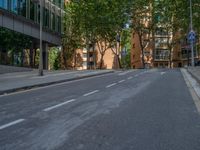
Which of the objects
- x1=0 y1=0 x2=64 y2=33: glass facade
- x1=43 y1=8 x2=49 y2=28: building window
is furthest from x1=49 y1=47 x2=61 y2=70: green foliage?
x1=43 y1=8 x2=49 y2=28: building window

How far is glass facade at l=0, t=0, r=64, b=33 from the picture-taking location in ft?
140

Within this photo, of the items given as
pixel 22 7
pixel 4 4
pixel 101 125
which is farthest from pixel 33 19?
pixel 101 125

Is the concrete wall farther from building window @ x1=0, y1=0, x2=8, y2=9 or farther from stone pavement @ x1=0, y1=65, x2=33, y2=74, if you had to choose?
stone pavement @ x1=0, y1=65, x2=33, y2=74

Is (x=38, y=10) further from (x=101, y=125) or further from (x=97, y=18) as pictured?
(x=101, y=125)

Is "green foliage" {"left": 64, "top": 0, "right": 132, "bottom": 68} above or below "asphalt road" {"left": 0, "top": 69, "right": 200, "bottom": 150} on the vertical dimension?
above

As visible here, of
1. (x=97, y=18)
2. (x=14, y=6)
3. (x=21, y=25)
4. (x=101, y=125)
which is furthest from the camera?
(x=97, y=18)

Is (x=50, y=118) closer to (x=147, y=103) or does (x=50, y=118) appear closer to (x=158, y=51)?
(x=147, y=103)

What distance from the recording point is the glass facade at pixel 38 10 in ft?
140

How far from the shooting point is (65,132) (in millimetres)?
8117

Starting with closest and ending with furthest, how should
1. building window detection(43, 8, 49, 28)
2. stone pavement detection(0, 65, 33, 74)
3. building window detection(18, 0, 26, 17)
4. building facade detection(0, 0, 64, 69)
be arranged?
stone pavement detection(0, 65, 33, 74) → building facade detection(0, 0, 64, 69) → building window detection(18, 0, 26, 17) → building window detection(43, 8, 49, 28)

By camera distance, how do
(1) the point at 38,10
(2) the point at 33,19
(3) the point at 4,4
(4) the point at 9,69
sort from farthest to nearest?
(1) the point at 38,10 → (2) the point at 33,19 → (4) the point at 9,69 → (3) the point at 4,4

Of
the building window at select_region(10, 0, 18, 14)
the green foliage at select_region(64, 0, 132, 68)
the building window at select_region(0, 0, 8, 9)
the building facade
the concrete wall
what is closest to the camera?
the building window at select_region(0, 0, 8, 9)

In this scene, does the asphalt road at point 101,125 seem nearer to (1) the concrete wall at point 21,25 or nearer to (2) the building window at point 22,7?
(1) the concrete wall at point 21,25

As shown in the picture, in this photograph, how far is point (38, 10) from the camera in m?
50.7
